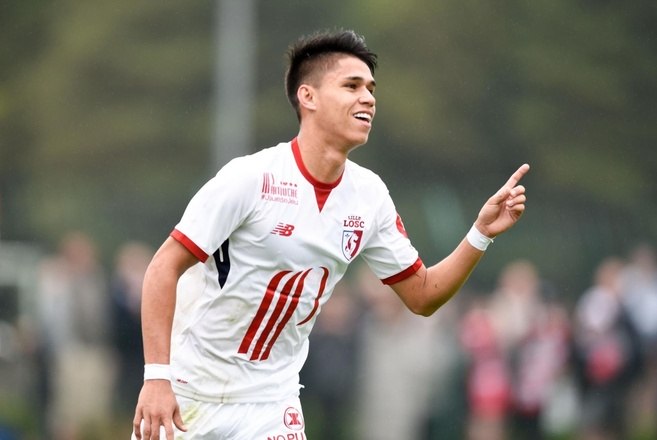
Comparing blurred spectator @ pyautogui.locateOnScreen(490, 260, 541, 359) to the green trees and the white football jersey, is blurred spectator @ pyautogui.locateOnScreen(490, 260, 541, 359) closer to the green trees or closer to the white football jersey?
the white football jersey

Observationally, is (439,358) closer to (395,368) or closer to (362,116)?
(395,368)

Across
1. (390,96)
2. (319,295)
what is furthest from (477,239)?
(390,96)

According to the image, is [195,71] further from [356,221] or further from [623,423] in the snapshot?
[356,221]

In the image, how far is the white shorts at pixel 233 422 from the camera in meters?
7.05

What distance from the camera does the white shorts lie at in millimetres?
7055

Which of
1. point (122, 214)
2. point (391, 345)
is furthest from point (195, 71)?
point (391, 345)

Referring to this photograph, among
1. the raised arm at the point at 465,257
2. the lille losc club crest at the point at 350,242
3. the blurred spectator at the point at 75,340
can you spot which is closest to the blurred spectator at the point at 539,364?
the blurred spectator at the point at 75,340

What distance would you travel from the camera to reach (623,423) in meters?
14.9

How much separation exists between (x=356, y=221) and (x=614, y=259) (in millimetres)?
10603

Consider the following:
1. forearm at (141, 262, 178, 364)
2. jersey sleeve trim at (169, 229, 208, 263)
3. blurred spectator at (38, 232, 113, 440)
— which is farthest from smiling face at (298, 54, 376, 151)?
blurred spectator at (38, 232, 113, 440)

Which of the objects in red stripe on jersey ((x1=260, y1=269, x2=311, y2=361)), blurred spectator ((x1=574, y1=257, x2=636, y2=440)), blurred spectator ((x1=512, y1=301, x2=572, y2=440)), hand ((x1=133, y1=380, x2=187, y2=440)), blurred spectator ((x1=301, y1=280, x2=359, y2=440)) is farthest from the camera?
blurred spectator ((x1=301, y1=280, x2=359, y2=440))

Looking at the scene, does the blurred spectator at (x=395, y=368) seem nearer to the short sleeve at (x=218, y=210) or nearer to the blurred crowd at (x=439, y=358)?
the blurred crowd at (x=439, y=358)

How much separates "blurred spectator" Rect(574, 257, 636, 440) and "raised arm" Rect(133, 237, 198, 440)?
8.40m

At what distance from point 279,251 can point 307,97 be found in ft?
2.62
